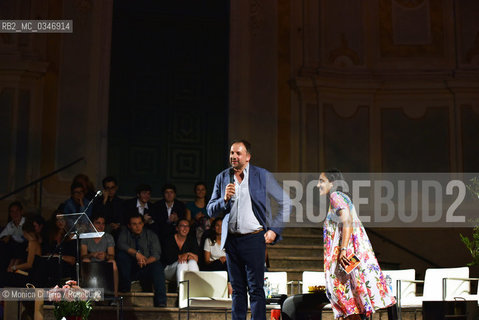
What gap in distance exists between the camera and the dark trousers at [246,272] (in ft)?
16.8

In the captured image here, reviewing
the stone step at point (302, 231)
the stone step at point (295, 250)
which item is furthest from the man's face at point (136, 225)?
the stone step at point (302, 231)

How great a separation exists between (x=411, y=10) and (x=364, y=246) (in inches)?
263

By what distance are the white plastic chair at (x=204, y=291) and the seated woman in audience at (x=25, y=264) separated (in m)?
1.78

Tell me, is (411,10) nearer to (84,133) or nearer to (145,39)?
(145,39)

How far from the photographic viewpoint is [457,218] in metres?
10.5

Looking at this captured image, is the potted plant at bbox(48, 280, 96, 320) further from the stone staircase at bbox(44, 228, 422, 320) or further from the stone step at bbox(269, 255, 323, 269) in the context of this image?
the stone step at bbox(269, 255, 323, 269)

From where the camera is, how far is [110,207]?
8.82 metres

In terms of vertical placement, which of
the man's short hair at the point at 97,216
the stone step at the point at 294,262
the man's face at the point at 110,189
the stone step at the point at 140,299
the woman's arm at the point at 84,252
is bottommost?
the stone step at the point at 140,299

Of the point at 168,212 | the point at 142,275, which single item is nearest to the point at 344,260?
the point at 142,275

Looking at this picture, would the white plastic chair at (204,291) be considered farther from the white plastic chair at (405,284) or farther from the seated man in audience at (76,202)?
the seated man in audience at (76,202)

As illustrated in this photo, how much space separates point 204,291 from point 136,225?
142 centimetres

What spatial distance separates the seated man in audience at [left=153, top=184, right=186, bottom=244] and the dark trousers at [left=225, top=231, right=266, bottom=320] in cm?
338

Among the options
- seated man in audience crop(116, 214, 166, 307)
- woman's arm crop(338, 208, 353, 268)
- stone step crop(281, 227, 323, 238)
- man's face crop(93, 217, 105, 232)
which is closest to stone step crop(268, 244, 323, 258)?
stone step crop(281, 227, 323, 238)

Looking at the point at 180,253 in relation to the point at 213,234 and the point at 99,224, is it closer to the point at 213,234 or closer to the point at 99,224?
the point at 213,234
